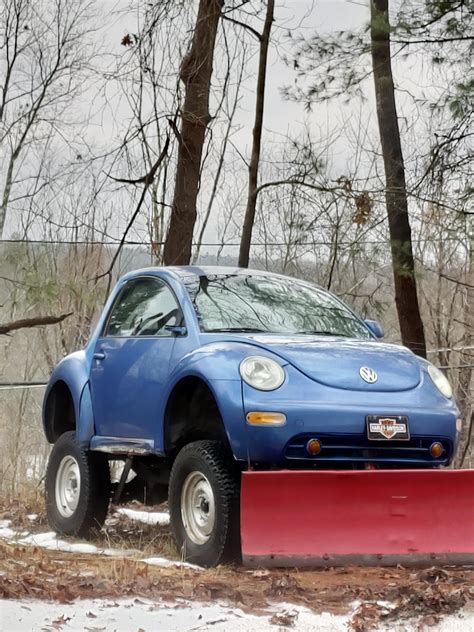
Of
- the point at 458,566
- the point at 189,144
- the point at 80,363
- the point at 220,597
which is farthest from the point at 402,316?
the point at 220,597

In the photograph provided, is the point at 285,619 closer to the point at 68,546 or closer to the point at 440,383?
the point at 440,383

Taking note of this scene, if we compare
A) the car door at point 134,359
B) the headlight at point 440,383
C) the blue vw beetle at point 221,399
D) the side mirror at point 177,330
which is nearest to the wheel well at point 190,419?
the blue vw beetle at point 221,399

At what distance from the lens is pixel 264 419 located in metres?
6.47

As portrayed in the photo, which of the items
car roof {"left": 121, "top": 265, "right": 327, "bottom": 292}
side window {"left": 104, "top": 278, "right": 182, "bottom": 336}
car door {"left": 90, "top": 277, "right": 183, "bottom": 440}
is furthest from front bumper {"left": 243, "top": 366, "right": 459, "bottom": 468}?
car roof {"left": 121, "top": 265, "right": 327, "bottom": 292}

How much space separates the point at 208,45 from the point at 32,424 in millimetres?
11041

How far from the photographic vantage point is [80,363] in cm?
862

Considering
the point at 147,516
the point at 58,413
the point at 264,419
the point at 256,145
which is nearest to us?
the point at 264,419

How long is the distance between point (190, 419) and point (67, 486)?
1.80 metres

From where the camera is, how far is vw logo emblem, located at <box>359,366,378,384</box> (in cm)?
688

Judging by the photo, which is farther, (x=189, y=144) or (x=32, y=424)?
(x=32, y=424)

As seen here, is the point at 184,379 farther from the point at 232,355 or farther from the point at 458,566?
the point at 458,566

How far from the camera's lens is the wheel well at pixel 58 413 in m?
9.04

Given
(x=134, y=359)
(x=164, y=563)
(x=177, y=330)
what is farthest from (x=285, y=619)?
(x=134, y=359)

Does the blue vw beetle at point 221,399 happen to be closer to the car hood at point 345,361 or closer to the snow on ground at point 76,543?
the car hood at point 345,361
